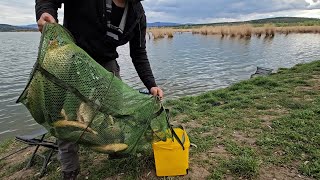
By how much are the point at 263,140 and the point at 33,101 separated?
322 centimetres

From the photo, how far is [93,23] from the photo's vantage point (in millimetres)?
2992

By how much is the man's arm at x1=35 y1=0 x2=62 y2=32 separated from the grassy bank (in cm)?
200

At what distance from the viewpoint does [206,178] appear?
355cm

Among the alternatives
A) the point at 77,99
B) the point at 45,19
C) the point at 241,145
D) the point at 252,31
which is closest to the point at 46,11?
the point at 45,19

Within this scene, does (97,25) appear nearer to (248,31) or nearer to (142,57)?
(142,57)

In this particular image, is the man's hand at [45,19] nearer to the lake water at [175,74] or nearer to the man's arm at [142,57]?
the man's arm at [142,57]

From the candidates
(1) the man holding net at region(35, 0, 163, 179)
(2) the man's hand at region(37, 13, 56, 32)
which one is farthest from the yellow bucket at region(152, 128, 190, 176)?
(2) the man's hand at region(37, 13, 56, 32)

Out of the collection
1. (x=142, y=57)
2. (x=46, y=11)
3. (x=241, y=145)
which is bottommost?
(x=241, y=145)

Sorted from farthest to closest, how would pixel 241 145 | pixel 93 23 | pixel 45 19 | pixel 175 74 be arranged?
pixel 175 74 < pixel 241 145 < pixel 93 23 < pixel 45 19

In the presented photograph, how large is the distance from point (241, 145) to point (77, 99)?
2630 mm

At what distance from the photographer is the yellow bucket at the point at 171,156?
336 centimetres

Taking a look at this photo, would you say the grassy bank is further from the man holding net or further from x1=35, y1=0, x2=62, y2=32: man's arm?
x1=35, y1=0, x2=62, y2=32: man's arm

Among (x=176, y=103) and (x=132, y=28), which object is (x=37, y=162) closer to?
(x=132, y=28)

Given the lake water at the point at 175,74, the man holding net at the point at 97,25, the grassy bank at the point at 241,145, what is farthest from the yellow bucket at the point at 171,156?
the lake water at the point at 175,74
